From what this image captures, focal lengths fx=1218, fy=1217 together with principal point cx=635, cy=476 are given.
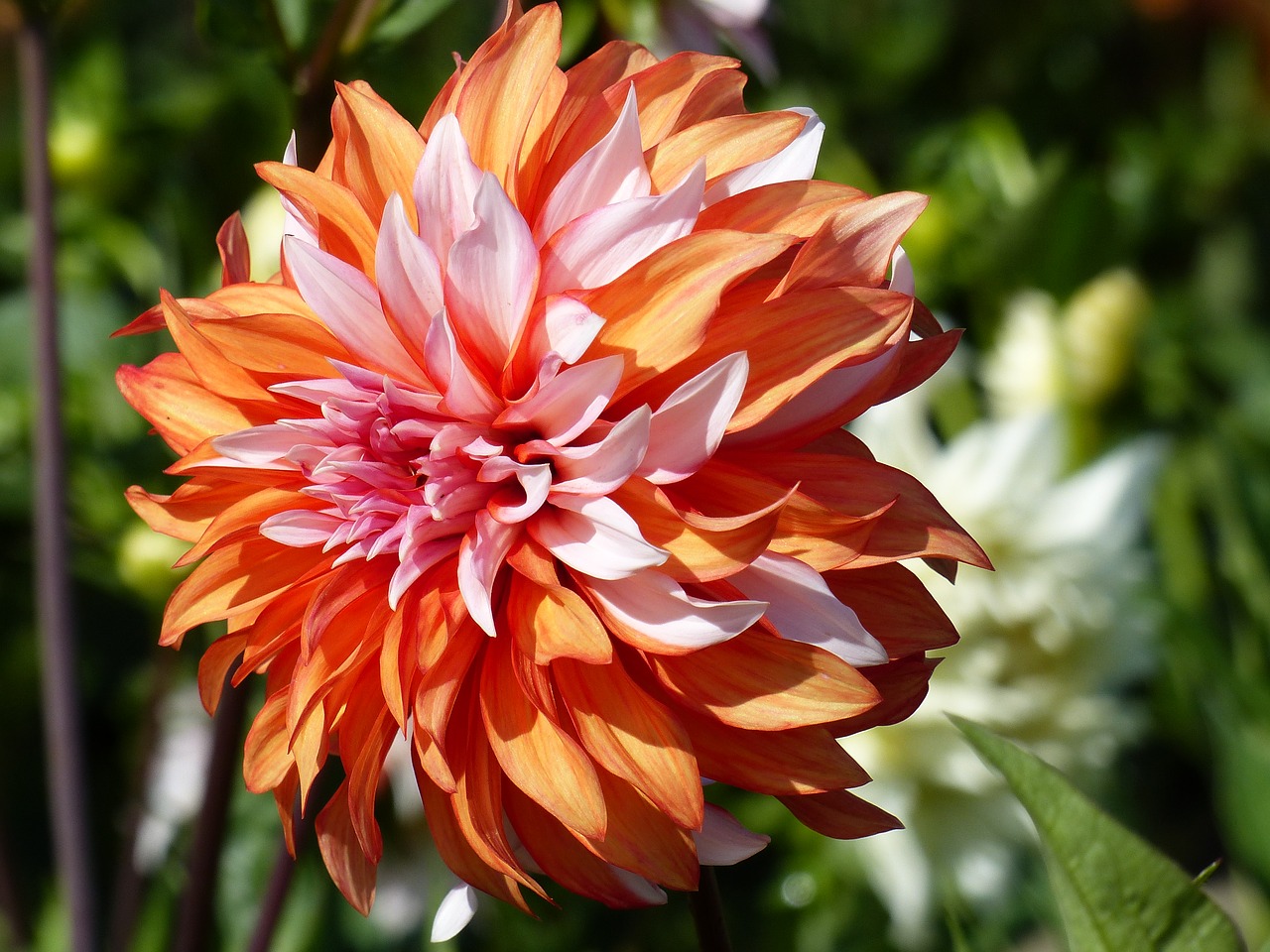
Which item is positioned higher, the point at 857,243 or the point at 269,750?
the point at 857,243

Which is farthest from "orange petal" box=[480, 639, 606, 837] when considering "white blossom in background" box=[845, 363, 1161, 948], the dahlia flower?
"white blossom in background" box=[845, 363, 1161, 948]

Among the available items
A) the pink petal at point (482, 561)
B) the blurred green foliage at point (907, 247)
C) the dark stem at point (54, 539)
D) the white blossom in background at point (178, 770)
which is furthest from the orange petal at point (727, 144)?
the white blossom in background at point (178, 770)

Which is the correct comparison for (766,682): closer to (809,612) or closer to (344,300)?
(809,612)

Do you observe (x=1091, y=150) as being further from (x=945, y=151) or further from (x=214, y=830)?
(x=214, y=830)

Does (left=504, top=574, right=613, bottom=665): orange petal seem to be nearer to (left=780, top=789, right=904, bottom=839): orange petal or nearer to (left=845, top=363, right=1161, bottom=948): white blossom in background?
(left=780, top=789, right=904, bottom=839): orange petal

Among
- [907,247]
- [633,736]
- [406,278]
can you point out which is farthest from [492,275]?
[907,247]

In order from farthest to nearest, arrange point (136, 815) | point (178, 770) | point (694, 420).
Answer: point (178, 770)
point (136, 815)
point (694, 420)
